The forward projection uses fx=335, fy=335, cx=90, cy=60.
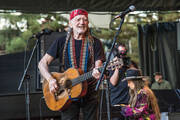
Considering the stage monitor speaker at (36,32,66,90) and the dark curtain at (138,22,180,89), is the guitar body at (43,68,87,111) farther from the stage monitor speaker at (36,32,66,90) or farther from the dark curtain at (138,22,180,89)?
the dark curtain at (138,22,180,89)

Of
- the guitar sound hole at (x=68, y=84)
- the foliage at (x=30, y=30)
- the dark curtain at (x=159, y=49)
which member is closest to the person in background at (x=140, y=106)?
the guitar sound hole at (x=68, y=84)

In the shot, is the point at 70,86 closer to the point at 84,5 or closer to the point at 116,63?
the point at 116,63

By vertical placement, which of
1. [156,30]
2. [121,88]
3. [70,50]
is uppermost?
[156,30]

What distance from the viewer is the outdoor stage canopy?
266 inches

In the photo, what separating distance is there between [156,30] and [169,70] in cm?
121

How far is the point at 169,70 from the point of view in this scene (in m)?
9.45

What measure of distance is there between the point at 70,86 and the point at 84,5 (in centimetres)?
299

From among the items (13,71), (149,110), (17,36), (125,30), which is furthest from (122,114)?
(17,36)

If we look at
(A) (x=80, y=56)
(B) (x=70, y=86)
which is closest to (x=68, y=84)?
(B) (x=70, y=86)

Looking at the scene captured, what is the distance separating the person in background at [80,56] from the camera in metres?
4.18

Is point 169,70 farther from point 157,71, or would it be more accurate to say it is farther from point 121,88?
point 121,88

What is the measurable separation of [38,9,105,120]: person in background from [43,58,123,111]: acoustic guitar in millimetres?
72

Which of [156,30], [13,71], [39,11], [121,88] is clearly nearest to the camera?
[121,88]

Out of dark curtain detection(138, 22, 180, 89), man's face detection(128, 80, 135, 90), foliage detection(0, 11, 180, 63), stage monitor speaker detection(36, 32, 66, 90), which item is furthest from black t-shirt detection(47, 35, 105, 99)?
foliage detection(0, 11, 180, 63)
